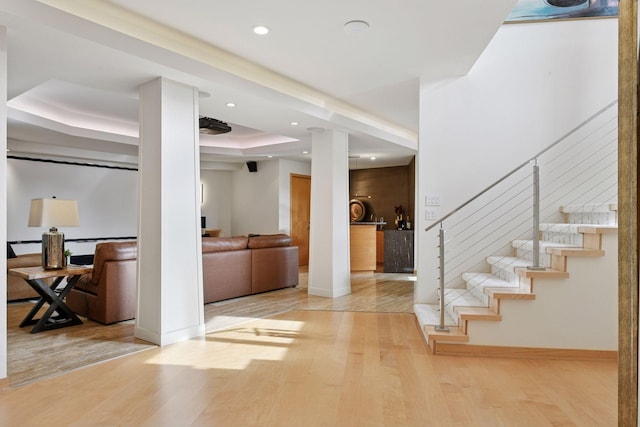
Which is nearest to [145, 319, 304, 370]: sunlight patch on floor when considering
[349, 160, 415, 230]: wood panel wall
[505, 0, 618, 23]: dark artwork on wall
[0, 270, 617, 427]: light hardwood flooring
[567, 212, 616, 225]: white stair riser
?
[0, 270, 617, 427]: light hardwood flooring

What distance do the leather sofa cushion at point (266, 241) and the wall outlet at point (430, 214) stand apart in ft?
8.71

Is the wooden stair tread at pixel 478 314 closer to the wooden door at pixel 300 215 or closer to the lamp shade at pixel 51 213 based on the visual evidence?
the lamp shade at pixel 51 213

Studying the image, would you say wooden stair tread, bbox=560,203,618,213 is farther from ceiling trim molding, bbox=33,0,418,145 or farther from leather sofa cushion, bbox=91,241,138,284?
leather sofa cushion, bbox=91,241,138,284

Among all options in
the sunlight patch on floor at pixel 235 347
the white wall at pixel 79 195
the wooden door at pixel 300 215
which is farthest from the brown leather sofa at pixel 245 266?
the white wall at pixel 79 195

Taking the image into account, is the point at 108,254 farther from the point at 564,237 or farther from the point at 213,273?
the point at 564,237

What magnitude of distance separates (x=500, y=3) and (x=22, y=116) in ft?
19.5

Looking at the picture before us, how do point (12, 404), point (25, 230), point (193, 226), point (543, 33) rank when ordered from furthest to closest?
point (25, 230)
point (543, 33)
point (193, 226)
point (12, 404)

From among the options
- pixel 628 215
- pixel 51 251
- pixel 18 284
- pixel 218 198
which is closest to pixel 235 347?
pixel 51 251

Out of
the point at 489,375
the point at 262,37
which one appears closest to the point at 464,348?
the point at 489,375

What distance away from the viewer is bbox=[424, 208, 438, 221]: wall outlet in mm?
4324

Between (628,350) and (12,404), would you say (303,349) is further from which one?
(628,350)

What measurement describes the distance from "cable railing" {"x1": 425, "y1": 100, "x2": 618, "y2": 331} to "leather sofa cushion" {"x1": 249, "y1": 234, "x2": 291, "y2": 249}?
8.83 feet

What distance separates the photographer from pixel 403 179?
32.9 ft

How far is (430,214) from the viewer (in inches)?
170
